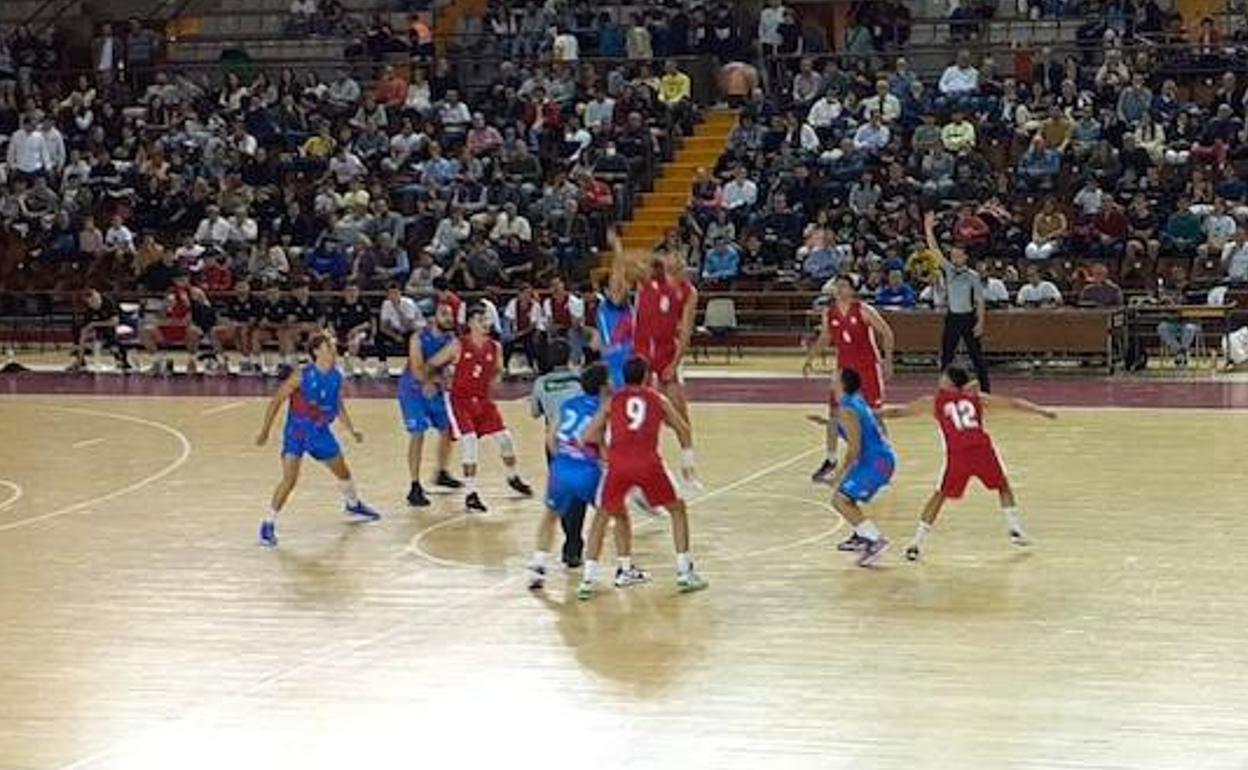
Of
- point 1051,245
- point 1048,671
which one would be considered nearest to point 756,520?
point 1048,671

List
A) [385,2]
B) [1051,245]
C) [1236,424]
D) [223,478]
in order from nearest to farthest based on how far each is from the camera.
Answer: [223,478], [1236,424], [1051,245], [385,2]

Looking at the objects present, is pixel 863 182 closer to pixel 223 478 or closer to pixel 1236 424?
pixel 1236 424

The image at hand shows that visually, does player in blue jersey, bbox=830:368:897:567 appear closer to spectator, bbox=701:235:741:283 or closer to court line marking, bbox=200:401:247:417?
court line marking, bbox=200:401:247:417

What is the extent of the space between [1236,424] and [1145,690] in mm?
11465

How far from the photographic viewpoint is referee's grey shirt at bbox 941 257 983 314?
81.3 ft

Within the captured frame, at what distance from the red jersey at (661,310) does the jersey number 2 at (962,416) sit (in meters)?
4.01

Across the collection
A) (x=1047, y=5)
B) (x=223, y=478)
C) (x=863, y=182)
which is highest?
(x=1047, y=5)

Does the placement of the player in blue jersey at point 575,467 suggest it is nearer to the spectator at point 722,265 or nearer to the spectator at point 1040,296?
the spectator at point 1040,296

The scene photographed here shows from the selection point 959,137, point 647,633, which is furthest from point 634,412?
point 959,137

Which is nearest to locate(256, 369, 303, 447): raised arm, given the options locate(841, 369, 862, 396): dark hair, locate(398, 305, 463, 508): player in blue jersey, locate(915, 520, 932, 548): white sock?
locate(398, 305, 463, 508): player in blue jersey

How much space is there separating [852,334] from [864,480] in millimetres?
3295

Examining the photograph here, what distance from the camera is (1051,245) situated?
29.9m

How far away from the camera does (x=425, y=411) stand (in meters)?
18.5

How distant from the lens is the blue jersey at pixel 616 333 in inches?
712
